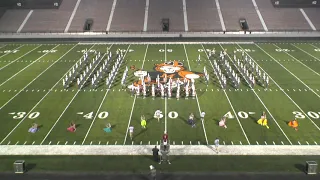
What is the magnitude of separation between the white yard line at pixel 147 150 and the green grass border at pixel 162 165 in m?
0.38

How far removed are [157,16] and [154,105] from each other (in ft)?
108

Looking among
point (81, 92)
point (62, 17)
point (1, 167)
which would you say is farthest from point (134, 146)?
point (62, 17)

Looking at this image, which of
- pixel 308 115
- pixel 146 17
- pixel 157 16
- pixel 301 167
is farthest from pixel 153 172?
pixel 157 16

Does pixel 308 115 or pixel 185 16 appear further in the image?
pixel 185 16

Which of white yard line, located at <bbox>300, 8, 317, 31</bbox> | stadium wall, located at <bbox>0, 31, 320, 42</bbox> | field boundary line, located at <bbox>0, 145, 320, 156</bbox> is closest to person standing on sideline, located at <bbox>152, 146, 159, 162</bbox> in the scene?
field boundary line, located at <bbox>0, 145, 320, 156</bbox>

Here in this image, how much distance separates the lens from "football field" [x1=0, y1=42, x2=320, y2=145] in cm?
1770

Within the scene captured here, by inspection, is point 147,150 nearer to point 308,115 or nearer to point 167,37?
point 308,115

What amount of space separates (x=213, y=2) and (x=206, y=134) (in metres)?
41.8

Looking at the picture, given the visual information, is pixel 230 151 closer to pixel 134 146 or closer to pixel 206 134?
pixel 206 134

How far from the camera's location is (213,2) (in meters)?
56.1

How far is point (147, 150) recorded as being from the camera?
16281 mm

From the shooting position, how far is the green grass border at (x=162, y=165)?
14633 mm

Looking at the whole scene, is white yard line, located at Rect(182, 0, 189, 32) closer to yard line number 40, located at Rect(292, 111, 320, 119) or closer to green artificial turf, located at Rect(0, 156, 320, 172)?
yard line number 40, located at Rect(292, 111, 320, 119)

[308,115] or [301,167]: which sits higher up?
[308,115]
